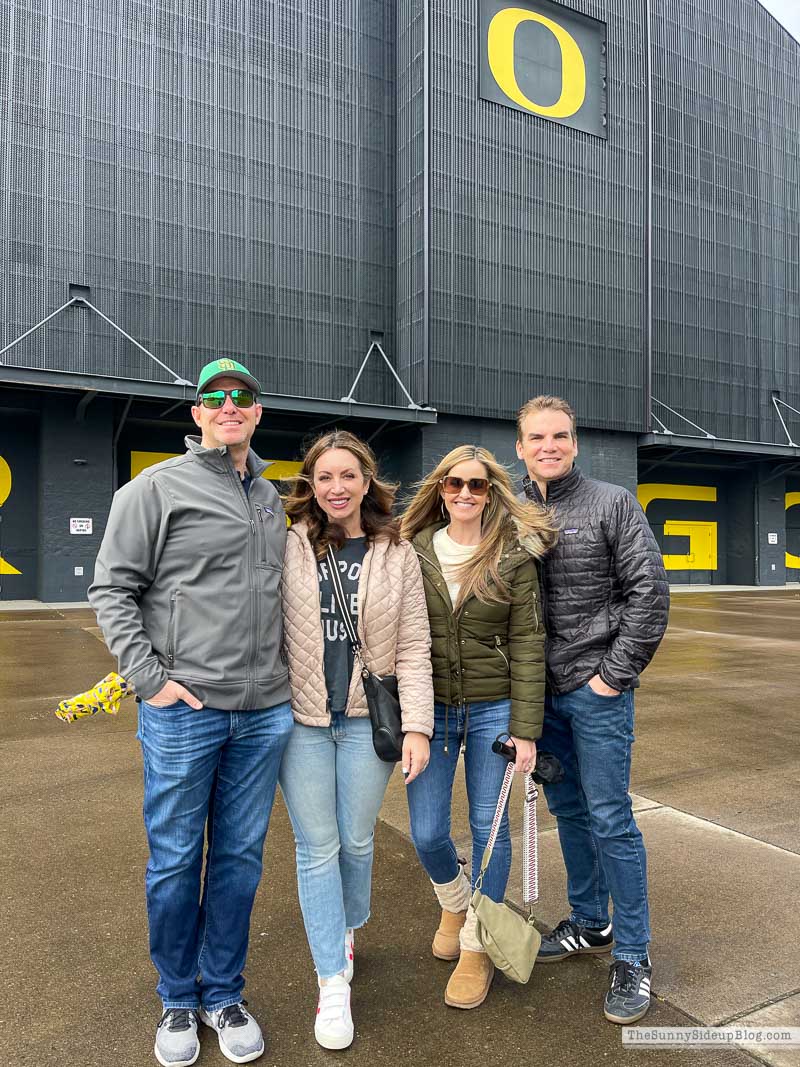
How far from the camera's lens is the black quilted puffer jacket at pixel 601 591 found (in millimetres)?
2635

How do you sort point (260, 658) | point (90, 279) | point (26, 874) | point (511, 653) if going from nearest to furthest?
point (260, 658) → point (511, 653) → point (26, 874) → point (90, 279)

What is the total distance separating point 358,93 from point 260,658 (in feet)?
78.7

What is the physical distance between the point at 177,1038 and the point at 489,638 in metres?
1.52

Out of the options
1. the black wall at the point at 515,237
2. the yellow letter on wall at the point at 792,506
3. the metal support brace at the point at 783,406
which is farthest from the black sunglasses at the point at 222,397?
the yellow letter on wall at the point at 792,506

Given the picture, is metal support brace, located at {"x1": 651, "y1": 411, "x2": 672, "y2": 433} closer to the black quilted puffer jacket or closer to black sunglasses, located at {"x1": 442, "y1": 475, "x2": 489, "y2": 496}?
the black quilted puffer jacket

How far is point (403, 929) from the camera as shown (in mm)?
3092

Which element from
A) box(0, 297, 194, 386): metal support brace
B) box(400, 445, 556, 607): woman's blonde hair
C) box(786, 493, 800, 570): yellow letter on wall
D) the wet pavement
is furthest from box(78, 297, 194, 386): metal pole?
box(786, 493, 800, 570): yellow letter on wall

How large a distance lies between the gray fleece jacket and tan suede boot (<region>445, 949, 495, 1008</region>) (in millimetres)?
1088

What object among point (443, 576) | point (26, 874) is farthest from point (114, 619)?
point (26, 874)

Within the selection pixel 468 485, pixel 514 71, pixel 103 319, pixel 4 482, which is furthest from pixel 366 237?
pixel 468 485

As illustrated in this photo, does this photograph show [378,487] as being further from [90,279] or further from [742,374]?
[742,374]

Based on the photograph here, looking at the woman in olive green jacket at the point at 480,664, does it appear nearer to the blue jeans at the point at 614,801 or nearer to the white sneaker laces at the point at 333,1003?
the blue jeans at the point at 614,801

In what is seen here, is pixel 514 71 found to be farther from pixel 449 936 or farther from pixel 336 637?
pixel 449 936

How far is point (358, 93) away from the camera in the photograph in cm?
2259
